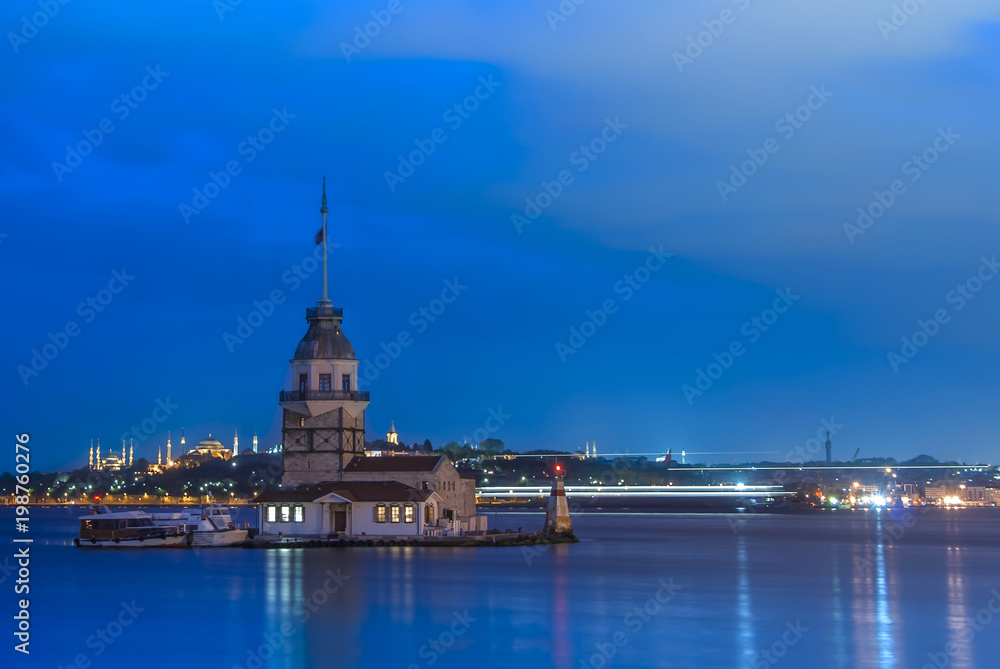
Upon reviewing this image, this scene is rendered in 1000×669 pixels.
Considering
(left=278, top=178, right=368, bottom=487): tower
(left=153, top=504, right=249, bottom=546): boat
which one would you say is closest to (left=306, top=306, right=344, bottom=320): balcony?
(left=278, top=178, right=368, bottom=487): tower

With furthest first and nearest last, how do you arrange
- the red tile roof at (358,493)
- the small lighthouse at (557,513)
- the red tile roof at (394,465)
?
1. the small lighthouse at (557,513)
2. the red tile roof at (394,465)
3. the red tile roof at (358,493)

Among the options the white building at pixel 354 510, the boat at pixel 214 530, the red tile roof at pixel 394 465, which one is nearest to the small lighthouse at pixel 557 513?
the red tile roof at pixel 394 465

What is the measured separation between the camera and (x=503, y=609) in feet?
136

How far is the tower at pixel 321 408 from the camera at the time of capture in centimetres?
6788

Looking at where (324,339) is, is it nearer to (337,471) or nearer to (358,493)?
(337,471)

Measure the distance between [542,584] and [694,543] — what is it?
1441 inches

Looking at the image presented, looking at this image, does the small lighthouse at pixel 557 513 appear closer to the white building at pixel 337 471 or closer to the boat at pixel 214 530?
the white building at pixel 337 471

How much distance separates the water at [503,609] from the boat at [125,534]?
2149 mm

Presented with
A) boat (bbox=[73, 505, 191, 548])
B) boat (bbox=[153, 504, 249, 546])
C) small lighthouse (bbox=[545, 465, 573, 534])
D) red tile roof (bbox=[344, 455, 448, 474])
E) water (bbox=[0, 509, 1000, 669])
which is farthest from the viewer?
small lighthouse (bbox=[545, 465, 573, 534])

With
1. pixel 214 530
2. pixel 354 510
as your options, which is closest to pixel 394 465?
pixel 354 510

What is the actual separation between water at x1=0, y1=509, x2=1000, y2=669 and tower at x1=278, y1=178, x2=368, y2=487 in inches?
232

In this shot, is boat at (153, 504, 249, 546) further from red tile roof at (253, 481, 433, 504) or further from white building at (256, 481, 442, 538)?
red tile roof at (253, 481, 433, 504)

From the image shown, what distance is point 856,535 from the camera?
9881 cm

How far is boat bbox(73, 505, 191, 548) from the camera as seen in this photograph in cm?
6919
